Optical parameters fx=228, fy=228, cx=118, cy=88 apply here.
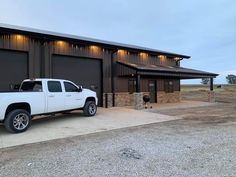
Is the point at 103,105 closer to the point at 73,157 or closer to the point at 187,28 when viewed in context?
the point at 73,157

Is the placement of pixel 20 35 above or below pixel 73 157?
above

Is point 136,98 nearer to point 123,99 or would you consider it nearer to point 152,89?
point 123,99

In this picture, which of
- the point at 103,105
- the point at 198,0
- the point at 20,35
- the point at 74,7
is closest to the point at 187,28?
the point at 198,0

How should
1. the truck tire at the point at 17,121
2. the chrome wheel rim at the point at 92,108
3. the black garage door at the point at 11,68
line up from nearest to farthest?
the truck tire at the point at 17,121
the chrome wheel rim at the point at 92,108
the black garage door at the point at 11,68

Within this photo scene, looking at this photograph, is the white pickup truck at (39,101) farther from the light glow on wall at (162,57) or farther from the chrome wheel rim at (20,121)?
the light glow on wall at (162,57)

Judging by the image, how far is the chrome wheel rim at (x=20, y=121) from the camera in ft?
28.2

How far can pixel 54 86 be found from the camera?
10398 millimetres

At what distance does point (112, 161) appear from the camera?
17.7ft

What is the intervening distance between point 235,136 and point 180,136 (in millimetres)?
1857

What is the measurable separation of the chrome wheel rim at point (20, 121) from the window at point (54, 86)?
168 cm

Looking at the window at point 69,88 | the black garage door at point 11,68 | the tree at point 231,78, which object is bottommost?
the window at point 69,88

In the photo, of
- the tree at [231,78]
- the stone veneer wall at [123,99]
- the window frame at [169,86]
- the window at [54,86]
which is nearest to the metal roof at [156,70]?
the stone veneer wall at [123,99]

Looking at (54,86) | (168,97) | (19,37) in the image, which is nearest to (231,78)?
(168,97)

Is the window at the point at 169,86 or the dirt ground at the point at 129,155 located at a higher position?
the window at the point at 169,86
